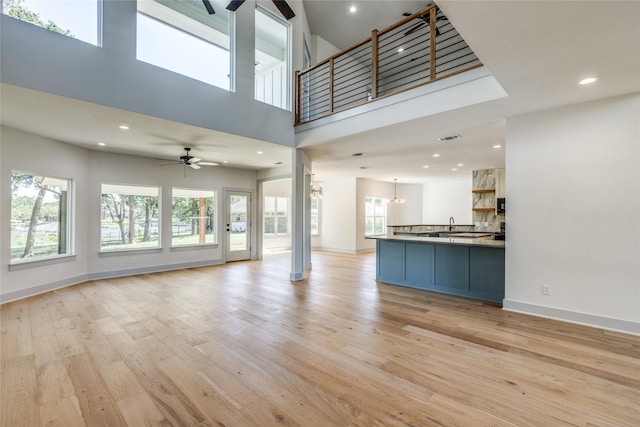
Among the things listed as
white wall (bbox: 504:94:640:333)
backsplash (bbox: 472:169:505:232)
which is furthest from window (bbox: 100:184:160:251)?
backsplash (bbox: 472:169:505:232)

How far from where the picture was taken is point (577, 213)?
141 inches

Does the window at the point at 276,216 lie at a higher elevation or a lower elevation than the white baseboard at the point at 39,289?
higher

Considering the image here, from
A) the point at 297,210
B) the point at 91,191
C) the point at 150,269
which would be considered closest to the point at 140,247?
the point at 150,269

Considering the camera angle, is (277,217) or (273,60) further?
(277,217)

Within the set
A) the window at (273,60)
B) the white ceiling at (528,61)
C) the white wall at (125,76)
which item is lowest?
the white ceiling at (528,61)

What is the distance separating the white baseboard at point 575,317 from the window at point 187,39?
5.48m

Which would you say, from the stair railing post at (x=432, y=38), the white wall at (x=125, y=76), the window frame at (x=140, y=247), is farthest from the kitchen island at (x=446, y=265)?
Answer: the window frame at (x=140, y=247)

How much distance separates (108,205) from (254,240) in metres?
3.66

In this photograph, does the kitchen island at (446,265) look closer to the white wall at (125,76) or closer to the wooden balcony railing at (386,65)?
the wooden balcony railing at (386,65)

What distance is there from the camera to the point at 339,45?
26.4ft

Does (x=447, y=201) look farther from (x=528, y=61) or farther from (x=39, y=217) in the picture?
(x=39, y=217)

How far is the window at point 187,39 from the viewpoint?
13.7 ft

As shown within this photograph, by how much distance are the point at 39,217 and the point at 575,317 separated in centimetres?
826

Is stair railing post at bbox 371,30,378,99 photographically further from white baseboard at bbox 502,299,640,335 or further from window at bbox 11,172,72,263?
window at bbox 11,172,72,263
